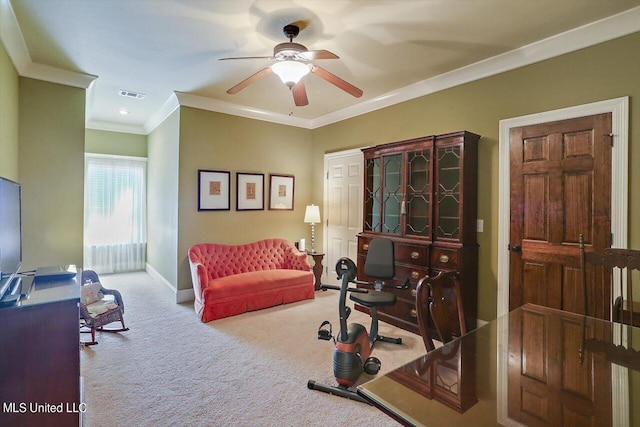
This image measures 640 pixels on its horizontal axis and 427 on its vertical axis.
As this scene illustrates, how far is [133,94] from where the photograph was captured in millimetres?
4477

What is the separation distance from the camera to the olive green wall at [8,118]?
9.34 ft

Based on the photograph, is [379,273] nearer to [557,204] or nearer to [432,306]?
[557,204]

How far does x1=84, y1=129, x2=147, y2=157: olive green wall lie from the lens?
5.96 meters

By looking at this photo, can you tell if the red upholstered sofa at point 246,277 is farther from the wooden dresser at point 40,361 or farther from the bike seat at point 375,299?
the wooden dresser at point 40,361

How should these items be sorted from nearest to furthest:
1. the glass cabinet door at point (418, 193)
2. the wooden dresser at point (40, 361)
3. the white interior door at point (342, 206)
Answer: the wooden dresser at point (40, 361) < the glass cabinet door at point (418, 193) < the white interior door at point (342, 206)

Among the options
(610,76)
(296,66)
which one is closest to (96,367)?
(296,66)

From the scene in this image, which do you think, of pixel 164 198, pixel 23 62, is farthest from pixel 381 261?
pixel 23 62

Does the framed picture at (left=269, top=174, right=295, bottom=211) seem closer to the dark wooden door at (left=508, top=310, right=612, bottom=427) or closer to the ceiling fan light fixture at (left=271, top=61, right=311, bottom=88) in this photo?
the ceiling fan light fixture at (left=271, top=61, right=311, bottom=88)

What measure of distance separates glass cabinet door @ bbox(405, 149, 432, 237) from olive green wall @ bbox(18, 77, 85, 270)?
13.0ft

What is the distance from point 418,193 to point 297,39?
2.09 metres

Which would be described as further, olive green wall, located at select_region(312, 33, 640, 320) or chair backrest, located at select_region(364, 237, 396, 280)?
chair backrest, located at select_region(364, 237, 396, 280)

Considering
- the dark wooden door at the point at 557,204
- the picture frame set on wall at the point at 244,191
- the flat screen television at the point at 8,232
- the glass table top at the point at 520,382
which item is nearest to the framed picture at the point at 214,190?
the picture frame set on wall at the point at 244,191

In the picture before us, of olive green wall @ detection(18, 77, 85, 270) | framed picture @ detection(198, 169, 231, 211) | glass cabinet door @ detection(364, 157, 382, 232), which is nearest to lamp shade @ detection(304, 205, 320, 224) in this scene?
glass cabinet door @ detection(364, 157, 382, 232)

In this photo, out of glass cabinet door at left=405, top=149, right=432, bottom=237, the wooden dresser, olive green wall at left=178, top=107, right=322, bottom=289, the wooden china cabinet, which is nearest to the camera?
the wooden dresser
